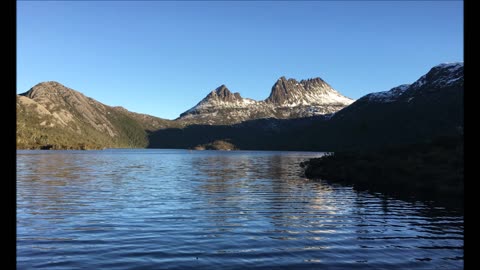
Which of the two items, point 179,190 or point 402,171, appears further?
point 402,171

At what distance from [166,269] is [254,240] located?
30.6 ft

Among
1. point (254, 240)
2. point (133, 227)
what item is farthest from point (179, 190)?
point (254, 240)

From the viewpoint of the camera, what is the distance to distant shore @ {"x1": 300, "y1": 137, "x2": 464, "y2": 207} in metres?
59.8

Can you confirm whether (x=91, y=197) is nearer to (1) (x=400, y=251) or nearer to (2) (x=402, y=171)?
(1) (x=400, y=251)

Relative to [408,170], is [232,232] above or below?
below

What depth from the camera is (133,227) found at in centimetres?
3275

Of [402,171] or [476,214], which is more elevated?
[476,214]

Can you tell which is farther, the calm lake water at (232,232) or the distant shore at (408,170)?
the distant shore at (408,170)

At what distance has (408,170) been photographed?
7350cm

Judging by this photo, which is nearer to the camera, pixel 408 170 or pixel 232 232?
pixel 232 232

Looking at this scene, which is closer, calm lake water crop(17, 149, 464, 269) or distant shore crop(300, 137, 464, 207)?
calm lake water crop(17, 149, 464, 269)

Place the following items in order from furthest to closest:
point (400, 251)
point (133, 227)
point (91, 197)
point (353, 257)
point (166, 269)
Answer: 1. point (91, 197)
2. point (133, 227)
3. point (400, 251)
4. point (353, 257)
5. point (166, 269)

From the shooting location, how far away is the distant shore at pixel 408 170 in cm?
5981

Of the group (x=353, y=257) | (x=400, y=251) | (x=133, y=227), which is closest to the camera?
(x=353, y=257)
